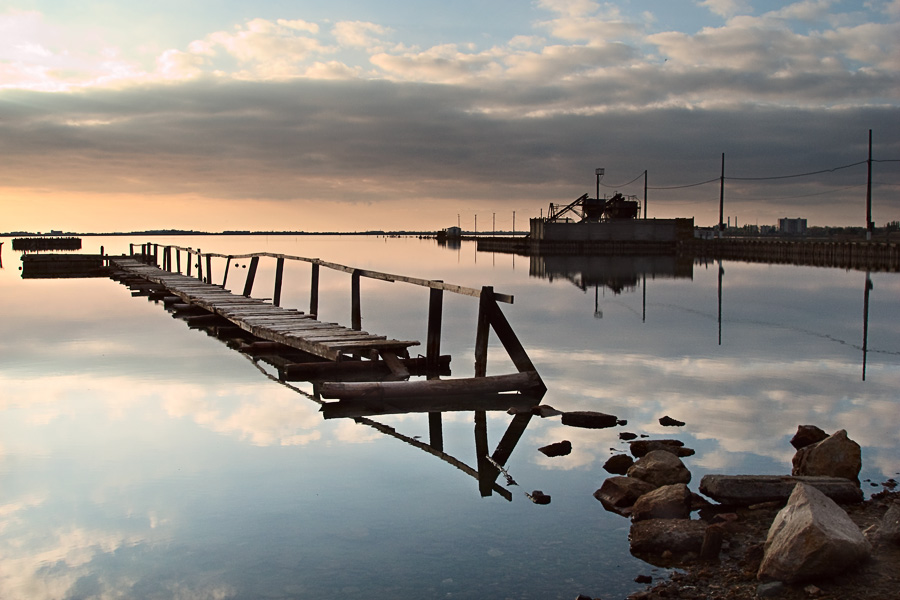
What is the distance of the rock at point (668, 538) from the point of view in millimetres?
6578

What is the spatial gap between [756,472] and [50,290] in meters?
40.9

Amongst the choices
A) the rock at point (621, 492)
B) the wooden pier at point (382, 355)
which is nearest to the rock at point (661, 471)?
the rock at point (621, 492)

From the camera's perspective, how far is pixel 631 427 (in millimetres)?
11453

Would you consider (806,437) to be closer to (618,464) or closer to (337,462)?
(618,464)

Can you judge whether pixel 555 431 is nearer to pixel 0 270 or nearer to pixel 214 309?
pixel 214 309

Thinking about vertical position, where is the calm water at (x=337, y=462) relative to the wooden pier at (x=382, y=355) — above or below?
below

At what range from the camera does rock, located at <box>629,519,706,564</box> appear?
6.58 meters

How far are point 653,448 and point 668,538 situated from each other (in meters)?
3.18

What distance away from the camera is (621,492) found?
8023 millimetres

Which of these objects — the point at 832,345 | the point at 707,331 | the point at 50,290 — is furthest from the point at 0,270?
the point at 832,345

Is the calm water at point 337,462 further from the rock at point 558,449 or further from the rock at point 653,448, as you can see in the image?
the rock at point 653,448

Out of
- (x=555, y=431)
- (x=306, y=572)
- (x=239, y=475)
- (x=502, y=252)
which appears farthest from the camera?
(x=502, y=252)

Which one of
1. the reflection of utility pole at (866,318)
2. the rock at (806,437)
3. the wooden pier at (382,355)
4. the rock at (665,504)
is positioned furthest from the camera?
the reflection of utility pole at (866,318)

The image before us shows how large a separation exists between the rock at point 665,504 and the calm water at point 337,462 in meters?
0.25
